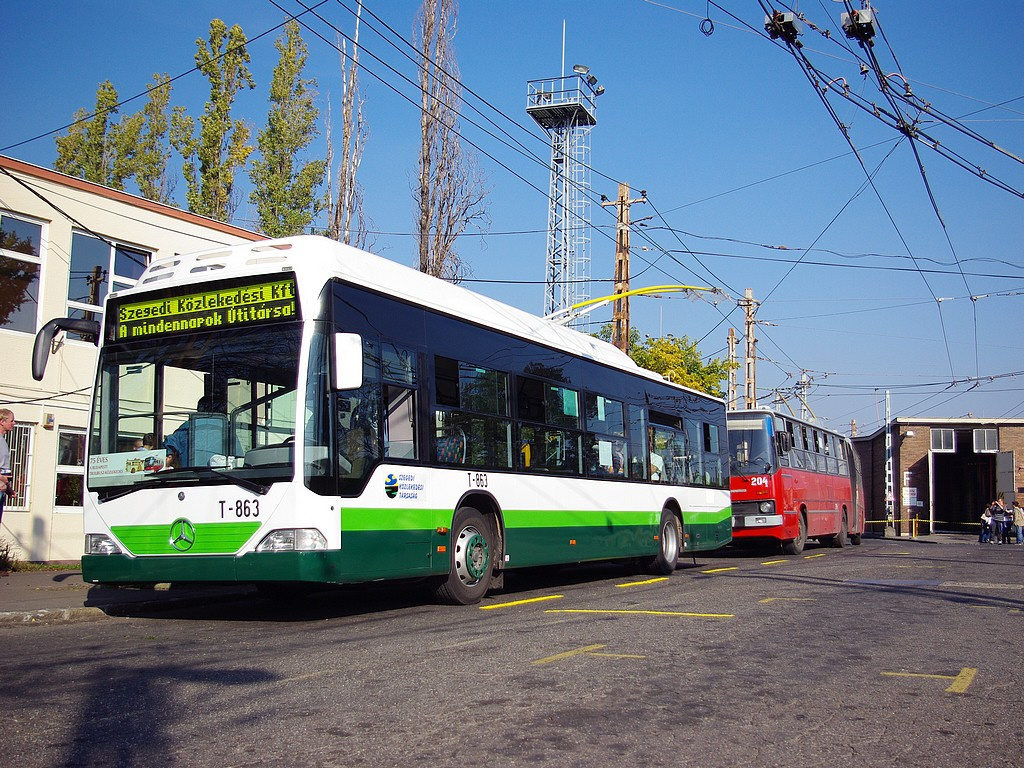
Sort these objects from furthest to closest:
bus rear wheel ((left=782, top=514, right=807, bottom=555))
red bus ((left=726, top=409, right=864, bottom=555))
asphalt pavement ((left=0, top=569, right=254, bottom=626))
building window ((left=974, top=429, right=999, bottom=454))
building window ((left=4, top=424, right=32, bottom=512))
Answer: building window ((left=974, top=429, right=999, bottom=454)), bus rear wheel ((left=782, top=514, right=807, bottom=555)), red bus ((left=726, top=409, right=864, bottom=555)), building window ((left=4, top=424, right=32, bottom=512)), asphalt pavement ((left=0, top=569, right=254, bottom=626))

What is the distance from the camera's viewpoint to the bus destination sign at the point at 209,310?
9.20m

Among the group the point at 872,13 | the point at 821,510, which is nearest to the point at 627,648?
the point at 872,13

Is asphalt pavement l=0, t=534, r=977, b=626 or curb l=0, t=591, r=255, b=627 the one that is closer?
curb l=0, t=591, r=255, b=627

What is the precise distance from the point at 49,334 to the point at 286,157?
2131cm

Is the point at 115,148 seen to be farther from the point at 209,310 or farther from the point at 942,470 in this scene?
the point at 942,470

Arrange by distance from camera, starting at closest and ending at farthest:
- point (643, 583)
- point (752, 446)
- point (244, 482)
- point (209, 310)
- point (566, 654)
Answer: point (566, 654), point (244, 482), point (209, 310), point (643, 583), point (752, 446)

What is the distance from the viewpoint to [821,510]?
1070 inches

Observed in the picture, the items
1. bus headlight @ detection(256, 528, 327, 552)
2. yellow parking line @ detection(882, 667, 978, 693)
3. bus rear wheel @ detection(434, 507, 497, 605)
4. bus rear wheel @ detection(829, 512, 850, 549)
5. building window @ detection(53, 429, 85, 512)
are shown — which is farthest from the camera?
bus rear wheel @ detection(829, 512, 850, 549)

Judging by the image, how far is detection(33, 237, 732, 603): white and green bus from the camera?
29.1 ft

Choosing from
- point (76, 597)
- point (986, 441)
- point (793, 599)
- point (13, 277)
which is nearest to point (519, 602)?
point (793, 599)

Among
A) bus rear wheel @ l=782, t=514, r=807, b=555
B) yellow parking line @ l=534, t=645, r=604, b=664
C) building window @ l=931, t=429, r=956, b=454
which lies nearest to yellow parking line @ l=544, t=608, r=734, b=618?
yellow parking line @ l=534, t=645, r=604, b=664

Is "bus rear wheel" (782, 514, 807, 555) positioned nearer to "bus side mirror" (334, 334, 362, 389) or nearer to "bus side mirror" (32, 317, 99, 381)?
"bus side mirror" (334, 334, 362, 389)

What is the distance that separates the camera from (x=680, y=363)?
4041 cm

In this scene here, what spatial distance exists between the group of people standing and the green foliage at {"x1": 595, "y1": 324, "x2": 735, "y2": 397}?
466 inches
